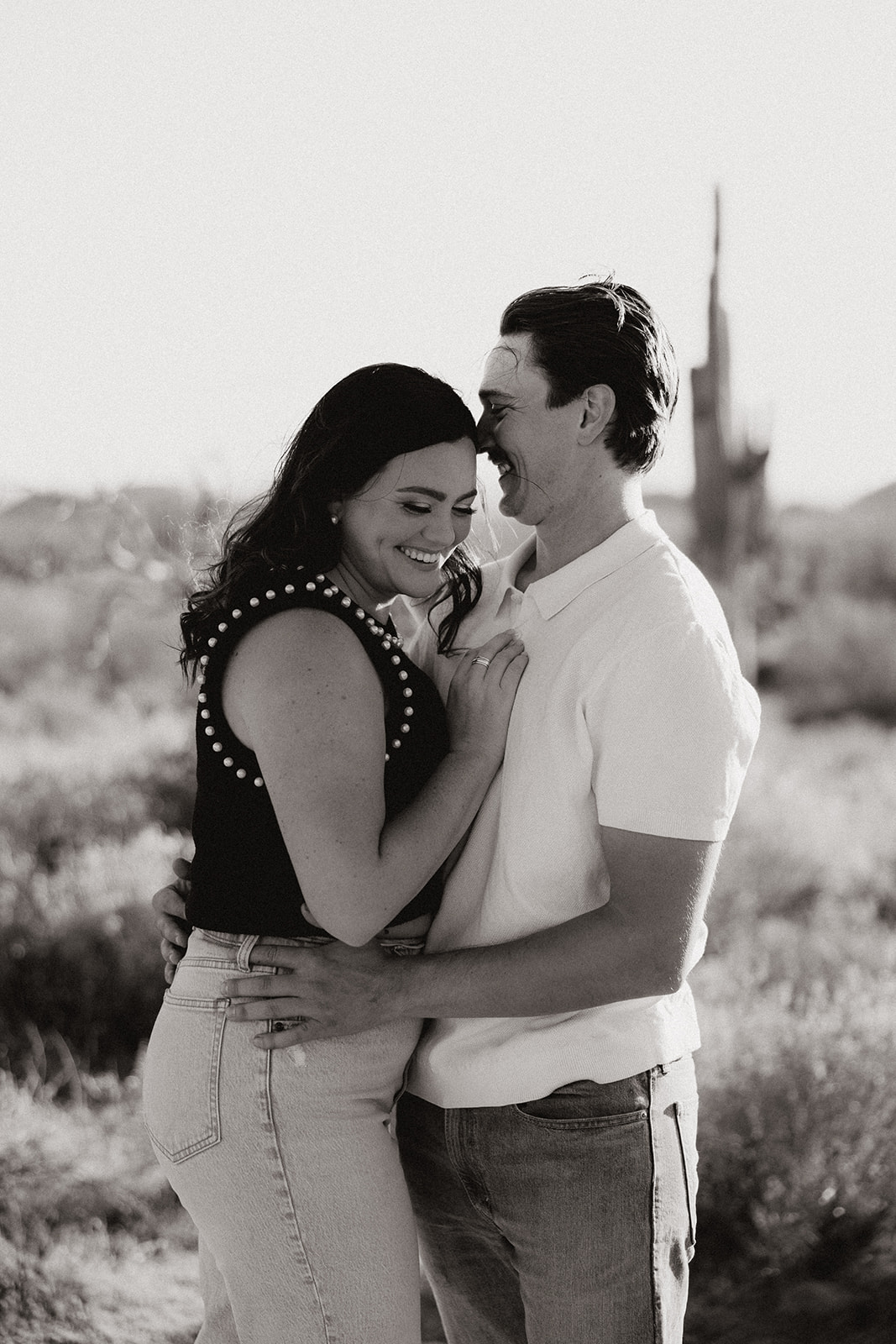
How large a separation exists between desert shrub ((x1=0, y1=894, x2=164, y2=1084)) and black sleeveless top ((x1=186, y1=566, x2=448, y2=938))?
4056mm

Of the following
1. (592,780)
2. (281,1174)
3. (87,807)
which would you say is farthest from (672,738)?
(87,807)

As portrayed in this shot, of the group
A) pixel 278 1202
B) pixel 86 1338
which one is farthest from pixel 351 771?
pixel 86 1338

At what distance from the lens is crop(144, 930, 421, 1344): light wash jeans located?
189cm

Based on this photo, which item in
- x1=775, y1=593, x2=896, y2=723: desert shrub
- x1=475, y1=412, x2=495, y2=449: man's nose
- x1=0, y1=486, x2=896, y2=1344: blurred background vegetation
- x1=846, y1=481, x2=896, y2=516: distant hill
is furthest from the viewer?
x1=846, y1=481, x2=896, y2=516: distant hill

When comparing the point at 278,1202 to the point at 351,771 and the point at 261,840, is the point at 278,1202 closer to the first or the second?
the point at 261,840

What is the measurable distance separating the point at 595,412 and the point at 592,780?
23.9 inches

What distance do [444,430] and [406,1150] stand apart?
1.25 m

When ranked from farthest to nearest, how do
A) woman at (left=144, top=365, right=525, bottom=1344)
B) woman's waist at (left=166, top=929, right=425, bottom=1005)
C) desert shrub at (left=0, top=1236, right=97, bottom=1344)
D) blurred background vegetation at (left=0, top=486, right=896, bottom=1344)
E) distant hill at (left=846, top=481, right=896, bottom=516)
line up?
distant hill at (left=846, top=481, right=896, bottom=516)
blurred background vegetation at (left=0, top=486, right=896, bottom=1344)
desert shrub at (left=0, top=1236, right=97, bottom=1344)
woman's waist at (left=166, top=929, right=425, bottom=1005)
woman at (left=144, top=365, right=525, bottom=1344)

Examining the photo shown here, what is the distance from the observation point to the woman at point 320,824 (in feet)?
6.07

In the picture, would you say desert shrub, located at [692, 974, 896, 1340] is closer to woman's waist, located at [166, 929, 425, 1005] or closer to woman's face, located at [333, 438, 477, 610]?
woman's waist, located at [166, 929, 425, 1005]

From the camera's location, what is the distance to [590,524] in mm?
2193

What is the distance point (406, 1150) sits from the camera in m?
2.26

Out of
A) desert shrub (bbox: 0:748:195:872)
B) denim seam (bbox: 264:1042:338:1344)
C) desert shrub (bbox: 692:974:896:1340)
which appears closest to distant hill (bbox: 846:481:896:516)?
desert shrub (bbox: 0:748:195:872)

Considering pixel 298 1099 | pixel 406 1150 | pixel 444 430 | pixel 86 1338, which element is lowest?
pixel 86 1338
